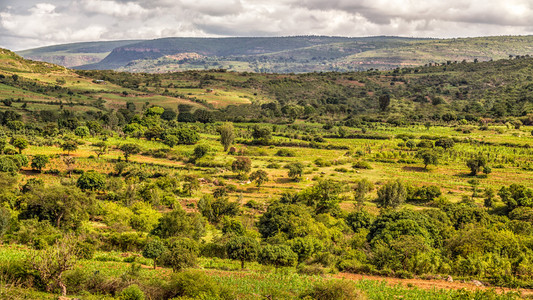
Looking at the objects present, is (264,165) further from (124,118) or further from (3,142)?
(124,118)

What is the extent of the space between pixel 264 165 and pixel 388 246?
4242 centimetres

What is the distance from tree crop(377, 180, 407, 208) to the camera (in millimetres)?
52906

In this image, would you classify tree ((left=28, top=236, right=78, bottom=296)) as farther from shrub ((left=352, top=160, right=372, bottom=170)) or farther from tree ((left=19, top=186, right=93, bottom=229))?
shrub ((left=352, top=160, right=372, bottom=170))

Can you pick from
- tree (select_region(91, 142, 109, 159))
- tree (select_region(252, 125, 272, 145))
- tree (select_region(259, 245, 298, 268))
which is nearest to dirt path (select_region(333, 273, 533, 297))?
tree (select_region(259, 245, 298, 268))

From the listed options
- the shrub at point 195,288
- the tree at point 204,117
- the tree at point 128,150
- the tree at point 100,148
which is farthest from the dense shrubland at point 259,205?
the tree at point 204,117

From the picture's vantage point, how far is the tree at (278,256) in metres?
30.6

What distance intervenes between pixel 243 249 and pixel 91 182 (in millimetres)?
30720

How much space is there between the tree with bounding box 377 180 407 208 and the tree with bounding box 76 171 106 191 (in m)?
38.3

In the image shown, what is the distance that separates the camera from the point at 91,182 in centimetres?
5197

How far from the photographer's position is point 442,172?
2808 inches

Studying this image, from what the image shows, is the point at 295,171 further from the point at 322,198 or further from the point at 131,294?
the point at 131,294

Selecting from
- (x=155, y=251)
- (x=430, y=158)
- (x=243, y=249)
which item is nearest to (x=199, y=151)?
(x=430, y=158)

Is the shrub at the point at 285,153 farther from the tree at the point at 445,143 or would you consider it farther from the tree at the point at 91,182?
the tree at the point at 91,182

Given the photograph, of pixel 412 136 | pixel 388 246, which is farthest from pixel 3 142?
pixel 412 136
